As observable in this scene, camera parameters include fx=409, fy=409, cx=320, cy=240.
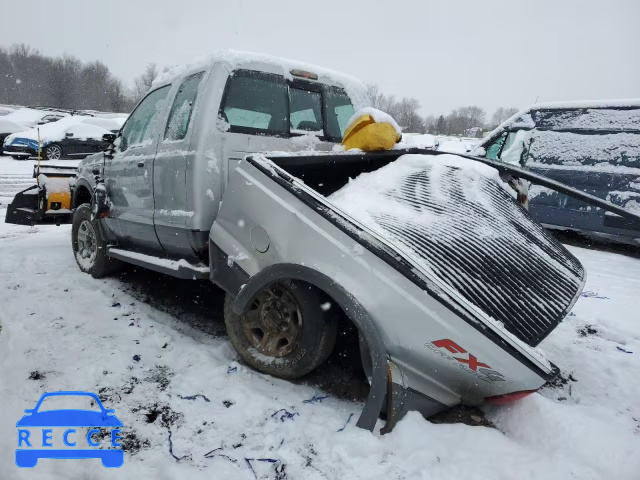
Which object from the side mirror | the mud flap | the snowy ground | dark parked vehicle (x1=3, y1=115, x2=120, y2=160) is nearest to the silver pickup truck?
the mud flap

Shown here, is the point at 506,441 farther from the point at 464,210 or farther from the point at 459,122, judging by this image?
the point at 459,122

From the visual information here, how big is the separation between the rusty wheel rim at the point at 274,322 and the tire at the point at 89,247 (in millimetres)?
2548

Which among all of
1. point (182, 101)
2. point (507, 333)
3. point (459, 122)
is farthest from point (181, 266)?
point (459, 122)

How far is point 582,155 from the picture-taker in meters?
6.45

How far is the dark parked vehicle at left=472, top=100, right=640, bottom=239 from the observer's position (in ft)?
19.9

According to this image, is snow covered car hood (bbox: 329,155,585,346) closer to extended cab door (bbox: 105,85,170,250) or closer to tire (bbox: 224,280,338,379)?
tire (bbox: 224,280,338,379)

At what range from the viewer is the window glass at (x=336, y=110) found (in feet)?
12.8

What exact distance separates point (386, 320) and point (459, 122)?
84.9 meters

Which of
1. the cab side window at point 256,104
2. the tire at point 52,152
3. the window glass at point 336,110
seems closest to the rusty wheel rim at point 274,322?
the cab side window at point 256,104

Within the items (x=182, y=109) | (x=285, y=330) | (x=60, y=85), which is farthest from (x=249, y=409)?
(x=60, y=85)

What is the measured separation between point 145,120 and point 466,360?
3.57 meters

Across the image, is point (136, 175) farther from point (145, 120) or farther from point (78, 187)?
point (78, 187)

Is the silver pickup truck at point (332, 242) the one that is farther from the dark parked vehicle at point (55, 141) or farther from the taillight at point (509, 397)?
the dark parked vehicle at point (55, 141)

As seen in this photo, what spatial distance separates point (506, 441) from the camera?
6.31 feet
